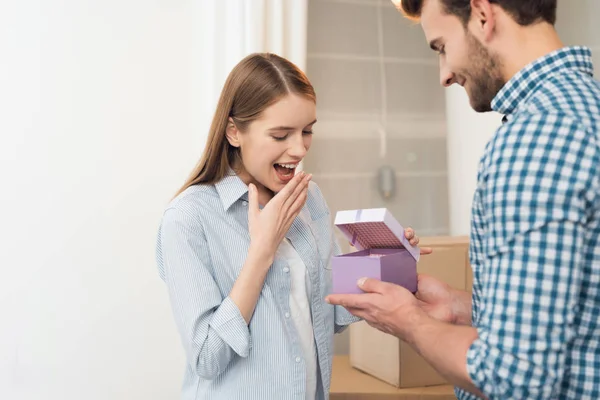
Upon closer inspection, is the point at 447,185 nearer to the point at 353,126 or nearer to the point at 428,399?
the point at 353,126

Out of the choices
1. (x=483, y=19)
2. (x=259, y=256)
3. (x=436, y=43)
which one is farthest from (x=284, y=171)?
(x=483, y=19)

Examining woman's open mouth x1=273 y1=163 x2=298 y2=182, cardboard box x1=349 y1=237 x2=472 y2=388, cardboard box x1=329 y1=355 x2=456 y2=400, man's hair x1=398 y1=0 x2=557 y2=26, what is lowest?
cardboard box x1=329 y1=355 x2=456 y2=400

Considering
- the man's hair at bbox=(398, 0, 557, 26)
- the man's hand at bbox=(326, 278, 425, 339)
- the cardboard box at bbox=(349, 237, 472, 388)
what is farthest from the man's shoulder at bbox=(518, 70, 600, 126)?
the cardboard box at bbox=(349, 237, 472, 388)

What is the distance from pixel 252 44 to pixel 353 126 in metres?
0.69

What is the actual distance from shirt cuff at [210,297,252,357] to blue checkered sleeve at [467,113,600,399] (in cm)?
51

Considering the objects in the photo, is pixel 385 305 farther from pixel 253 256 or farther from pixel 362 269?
pixel 253 256

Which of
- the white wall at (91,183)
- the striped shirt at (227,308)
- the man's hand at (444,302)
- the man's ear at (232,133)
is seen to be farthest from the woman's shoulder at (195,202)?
the white wall at (91,183)

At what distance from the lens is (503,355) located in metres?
0.85

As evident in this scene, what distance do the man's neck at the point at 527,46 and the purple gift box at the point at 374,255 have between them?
354 millimetres

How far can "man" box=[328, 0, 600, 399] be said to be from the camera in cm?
83

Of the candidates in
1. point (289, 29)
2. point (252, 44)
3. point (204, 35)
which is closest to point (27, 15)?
point (204, 35)

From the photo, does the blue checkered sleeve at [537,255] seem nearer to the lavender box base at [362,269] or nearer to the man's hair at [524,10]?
the man's hair at [524,10]

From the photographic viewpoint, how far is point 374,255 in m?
1.25

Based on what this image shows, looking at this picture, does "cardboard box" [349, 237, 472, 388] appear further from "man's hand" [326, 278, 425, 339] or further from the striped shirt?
"man's hand" [326, 278, 425, 339]
